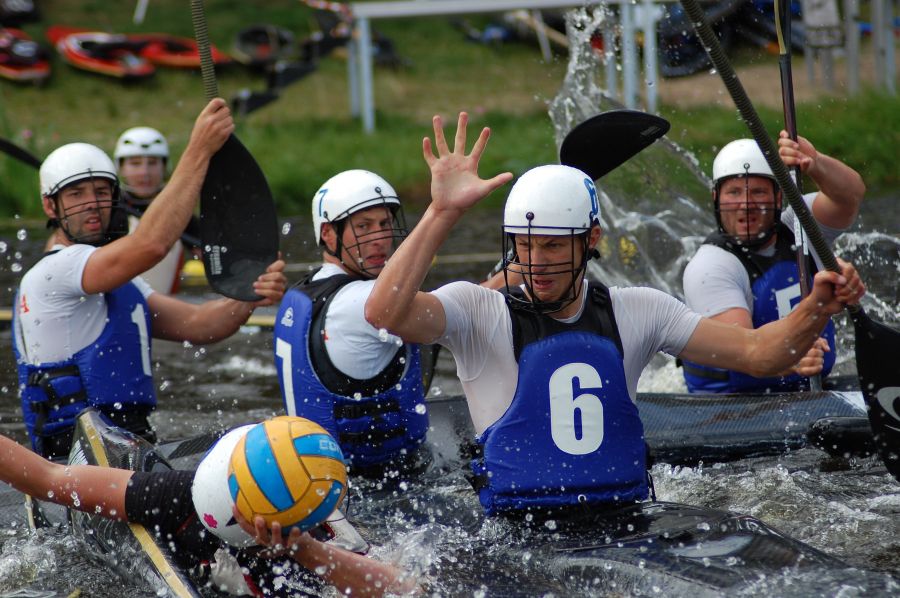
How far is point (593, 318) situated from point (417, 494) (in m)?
1.24

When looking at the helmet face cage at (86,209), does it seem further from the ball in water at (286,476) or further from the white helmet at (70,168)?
the ball in water at (286,476)

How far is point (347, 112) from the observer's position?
18672mm

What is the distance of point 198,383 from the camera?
308 inches

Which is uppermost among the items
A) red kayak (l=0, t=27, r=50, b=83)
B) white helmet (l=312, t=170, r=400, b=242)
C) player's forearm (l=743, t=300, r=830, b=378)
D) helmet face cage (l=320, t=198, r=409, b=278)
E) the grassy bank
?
red kayak (l=0, t=27, r=50, b=83)

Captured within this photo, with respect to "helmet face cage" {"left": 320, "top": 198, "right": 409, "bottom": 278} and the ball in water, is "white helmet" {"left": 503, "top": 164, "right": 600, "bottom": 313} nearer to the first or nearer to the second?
the ball in water

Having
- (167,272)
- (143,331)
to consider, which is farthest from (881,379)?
(167,272)

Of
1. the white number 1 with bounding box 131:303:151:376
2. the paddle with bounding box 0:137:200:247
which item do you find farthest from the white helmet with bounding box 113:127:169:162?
the white number 1 with bounding box 131:303:151:376

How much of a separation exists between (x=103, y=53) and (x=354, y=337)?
17278 millimetres

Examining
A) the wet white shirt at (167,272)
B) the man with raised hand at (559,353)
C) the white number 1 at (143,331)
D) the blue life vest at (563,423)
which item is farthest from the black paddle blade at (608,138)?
the wet white shirt at (167,272)

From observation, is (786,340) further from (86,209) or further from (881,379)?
(86,209)

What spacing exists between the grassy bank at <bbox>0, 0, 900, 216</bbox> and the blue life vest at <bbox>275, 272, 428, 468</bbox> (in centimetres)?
320

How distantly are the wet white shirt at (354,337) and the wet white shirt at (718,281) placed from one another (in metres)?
1.53

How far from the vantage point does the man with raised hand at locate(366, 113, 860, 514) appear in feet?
12.3

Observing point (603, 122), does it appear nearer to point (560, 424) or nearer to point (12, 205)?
point (560, 424)
